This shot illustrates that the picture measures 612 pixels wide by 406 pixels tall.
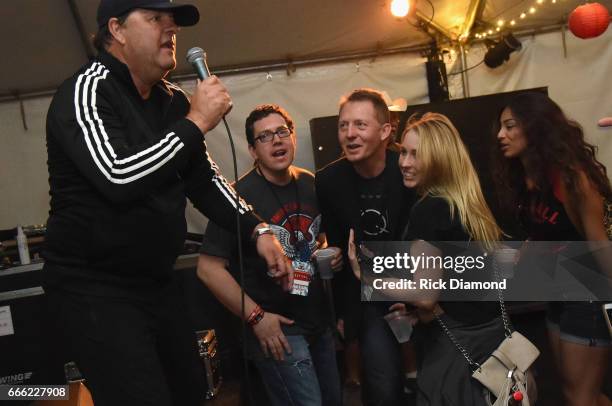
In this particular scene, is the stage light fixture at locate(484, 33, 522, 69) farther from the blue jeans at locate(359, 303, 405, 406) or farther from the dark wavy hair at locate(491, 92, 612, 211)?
the blue jeans at locate(359, 303, 405, 406)

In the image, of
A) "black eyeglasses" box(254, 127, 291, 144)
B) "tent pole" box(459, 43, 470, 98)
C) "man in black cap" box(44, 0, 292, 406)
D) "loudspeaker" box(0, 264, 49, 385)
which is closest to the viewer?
"man in black cap" box(44, 0, 292, 406)

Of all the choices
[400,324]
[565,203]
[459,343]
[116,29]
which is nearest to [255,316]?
[400,324]

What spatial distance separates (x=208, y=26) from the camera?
3445 millimetres

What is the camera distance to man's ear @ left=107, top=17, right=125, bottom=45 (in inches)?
50.3

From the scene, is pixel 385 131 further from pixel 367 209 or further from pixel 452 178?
pixel 452 178

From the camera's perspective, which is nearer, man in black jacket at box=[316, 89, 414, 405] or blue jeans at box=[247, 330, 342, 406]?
blue jeans at box=[247, 330, 342, 406]

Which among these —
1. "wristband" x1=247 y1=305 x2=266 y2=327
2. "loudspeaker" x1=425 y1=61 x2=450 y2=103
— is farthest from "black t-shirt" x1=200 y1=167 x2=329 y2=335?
"loudspeaker" x1=425 y1=61 x2=450 y2=103

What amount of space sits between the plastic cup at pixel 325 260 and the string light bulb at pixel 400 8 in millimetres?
2171

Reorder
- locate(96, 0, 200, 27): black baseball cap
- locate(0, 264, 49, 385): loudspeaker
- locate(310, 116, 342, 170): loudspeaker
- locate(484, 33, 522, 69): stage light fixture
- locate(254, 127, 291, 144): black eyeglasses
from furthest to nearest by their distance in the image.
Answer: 1. locate(484, 33, 522, 69): stage light fixture
2. locate(310, 116, 342, 170): loudspeaker
3. locate(0, 264, 49, 385): loudspeaker
4. locate(254, 127, 291, 144): black eyeglasses
5. locate(96, 0, 200, 27): black baseball cap

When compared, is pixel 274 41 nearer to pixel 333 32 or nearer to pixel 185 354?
pixel 333 32

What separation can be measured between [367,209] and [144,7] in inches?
45.9

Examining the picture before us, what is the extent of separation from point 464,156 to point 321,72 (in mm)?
2389

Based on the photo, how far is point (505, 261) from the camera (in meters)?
1.79

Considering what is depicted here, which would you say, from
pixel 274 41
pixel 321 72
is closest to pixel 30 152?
pixel 274 41
